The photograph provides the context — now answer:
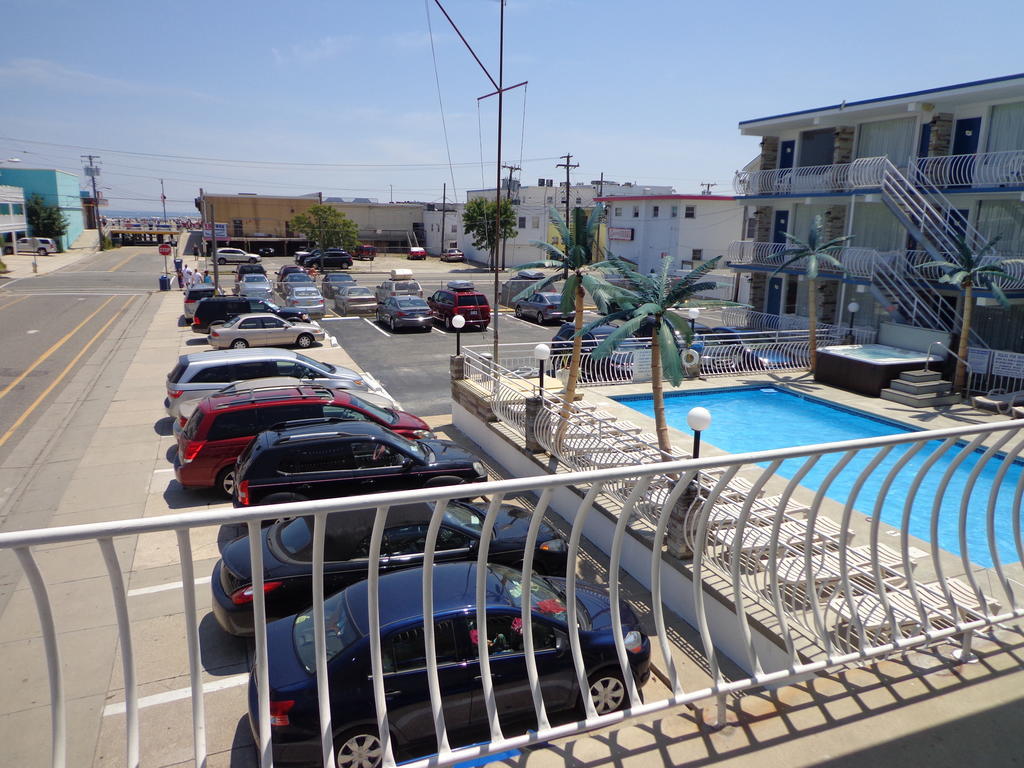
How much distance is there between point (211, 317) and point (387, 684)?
25.4m

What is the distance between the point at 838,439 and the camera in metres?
17.4

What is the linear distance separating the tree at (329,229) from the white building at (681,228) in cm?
2877

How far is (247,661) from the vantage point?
6.90m

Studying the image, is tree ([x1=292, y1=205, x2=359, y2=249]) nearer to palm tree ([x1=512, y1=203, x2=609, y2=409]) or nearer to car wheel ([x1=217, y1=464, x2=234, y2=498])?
palm tree ([x1=512, y1=203, x2=609, y2=409])

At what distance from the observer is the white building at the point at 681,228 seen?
154 feet

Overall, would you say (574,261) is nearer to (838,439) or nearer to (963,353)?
(838,439)

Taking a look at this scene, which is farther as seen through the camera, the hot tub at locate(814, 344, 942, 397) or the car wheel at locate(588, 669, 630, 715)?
the hot tub at locate(814, 344, 942, 397)

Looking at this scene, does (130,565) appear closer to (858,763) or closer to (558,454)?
(558,454)

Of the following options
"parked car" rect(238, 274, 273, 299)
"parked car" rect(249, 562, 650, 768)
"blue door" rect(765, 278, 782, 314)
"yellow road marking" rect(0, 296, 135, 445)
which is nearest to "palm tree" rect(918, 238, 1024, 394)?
"blue door" rect(765, 278, 782, 314)

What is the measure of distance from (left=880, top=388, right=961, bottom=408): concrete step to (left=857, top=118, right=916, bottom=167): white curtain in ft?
29.5

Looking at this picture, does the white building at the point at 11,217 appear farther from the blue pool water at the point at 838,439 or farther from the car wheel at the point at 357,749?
the car wheel at the point at 357,749

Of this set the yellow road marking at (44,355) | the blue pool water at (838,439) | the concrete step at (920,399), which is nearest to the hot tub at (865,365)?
the concrete step at (920,399)

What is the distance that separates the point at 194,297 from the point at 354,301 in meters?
7.02

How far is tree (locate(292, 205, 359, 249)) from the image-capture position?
217ft
